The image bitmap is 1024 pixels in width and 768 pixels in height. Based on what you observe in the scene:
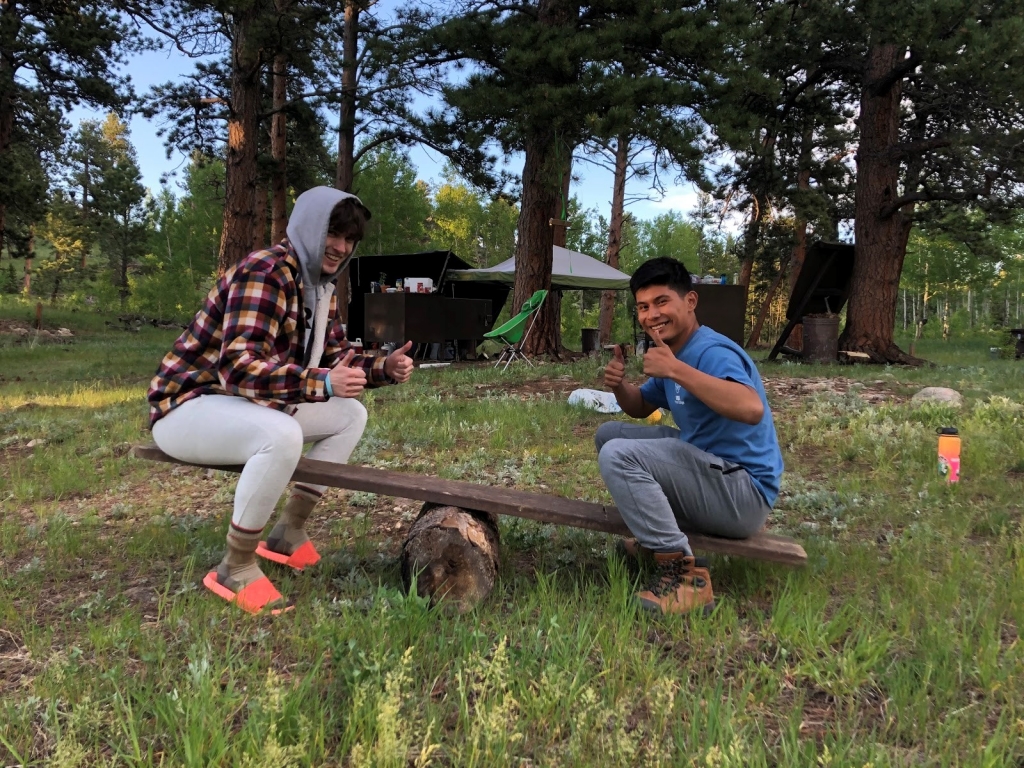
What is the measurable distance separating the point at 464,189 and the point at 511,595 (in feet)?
147

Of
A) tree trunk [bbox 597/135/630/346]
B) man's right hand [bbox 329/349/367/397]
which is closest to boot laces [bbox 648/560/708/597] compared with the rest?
man's right hand [bbox 329/349/367/397]

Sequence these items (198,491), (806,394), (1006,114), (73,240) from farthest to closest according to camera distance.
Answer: (73,240) → (1006,114) → (806,394) → (198,491)

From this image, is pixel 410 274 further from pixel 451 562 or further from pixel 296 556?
pixel 451 562

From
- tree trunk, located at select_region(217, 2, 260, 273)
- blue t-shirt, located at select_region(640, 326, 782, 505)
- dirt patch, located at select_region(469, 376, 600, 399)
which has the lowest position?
dirt patch, located at select_region(469, 376, 600, 399)

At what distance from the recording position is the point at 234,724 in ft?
5.79

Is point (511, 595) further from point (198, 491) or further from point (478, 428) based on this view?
point (478, 428)

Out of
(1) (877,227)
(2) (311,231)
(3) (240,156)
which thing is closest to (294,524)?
(2) (311,231)

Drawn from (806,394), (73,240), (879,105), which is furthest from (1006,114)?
(73,240)

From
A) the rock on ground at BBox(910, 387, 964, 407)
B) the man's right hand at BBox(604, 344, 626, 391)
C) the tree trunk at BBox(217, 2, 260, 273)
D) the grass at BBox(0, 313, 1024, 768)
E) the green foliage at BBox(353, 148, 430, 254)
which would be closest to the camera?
the grass at BBox(0, 313, 1024, 768)

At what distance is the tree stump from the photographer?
8.29 feet

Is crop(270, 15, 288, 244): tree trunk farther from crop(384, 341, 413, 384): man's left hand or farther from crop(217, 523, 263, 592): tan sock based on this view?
→ crop(217, 523, 263, 592): tan sock

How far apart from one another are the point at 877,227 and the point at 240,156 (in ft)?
36.6

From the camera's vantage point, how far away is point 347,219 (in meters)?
2.74

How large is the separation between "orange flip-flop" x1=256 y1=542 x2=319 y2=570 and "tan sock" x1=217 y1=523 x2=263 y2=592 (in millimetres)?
339
